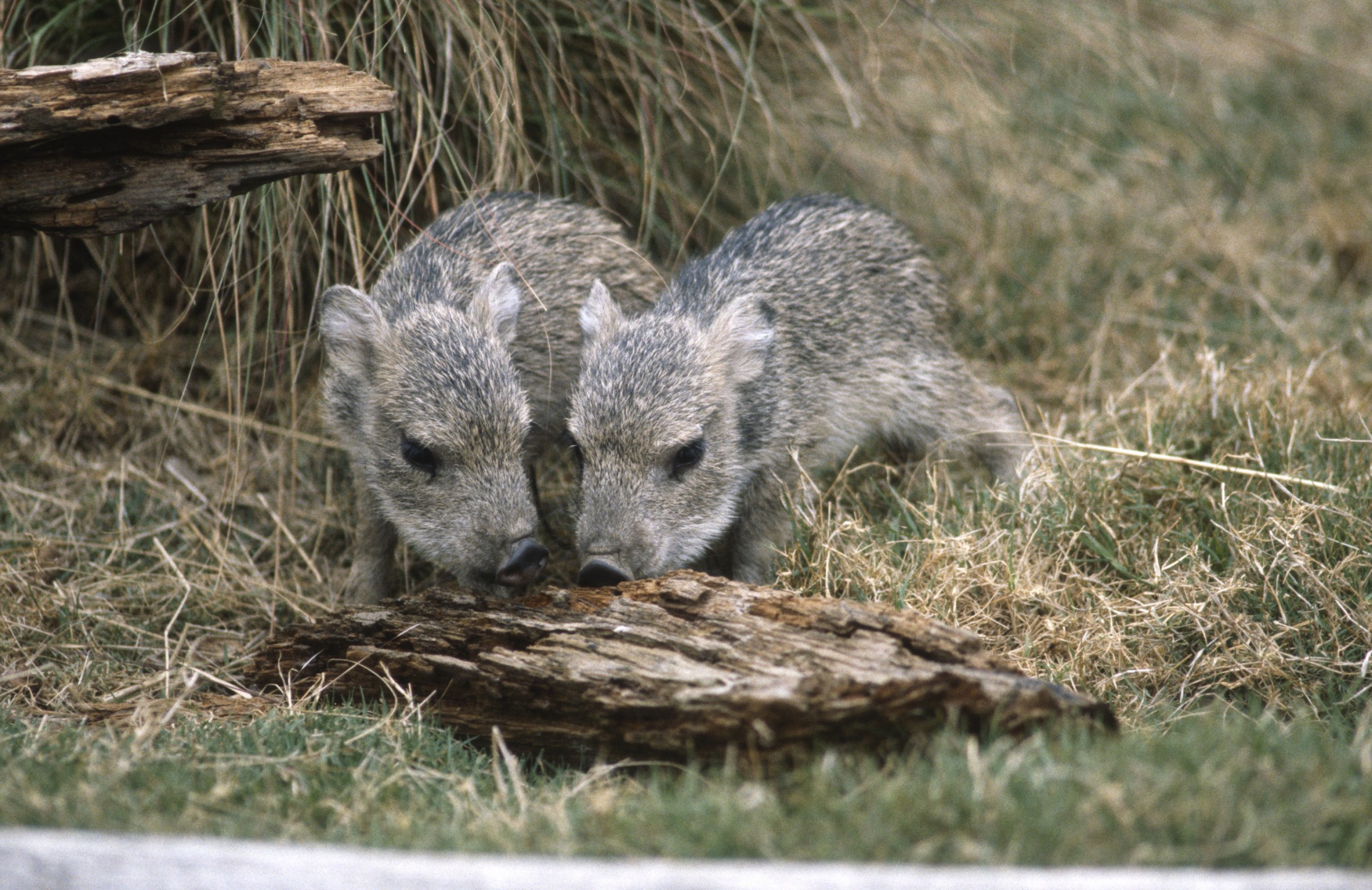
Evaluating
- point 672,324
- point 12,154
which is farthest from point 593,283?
point 12,154

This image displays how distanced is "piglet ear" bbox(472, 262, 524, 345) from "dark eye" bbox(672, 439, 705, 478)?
3.18 feet

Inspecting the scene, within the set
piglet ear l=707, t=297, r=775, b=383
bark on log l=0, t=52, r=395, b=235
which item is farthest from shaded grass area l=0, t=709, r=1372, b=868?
piglet ear l=707, t=297, r=775, b=383

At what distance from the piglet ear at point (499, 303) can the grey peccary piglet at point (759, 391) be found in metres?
0.34

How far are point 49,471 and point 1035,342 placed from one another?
18.0 feet

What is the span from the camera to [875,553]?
513 centimetres

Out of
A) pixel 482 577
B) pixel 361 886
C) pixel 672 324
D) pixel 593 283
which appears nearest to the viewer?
pixel 361 886

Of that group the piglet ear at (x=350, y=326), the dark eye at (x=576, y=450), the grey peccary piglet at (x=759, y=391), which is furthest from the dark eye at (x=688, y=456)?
the piglet ear at (x=350, y=326)

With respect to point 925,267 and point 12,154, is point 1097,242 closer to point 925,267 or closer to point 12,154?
point 925,267

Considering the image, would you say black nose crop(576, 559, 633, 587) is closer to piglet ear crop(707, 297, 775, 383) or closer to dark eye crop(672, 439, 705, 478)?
dark eye crop(672, 439, 705, 478)

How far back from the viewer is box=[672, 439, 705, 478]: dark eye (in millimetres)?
5176

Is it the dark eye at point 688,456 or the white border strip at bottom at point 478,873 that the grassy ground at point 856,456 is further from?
the dark eye at point 688,456

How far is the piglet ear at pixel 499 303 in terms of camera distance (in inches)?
213

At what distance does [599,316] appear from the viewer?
550 cm

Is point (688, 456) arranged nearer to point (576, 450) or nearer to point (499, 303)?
point (576, 450)
